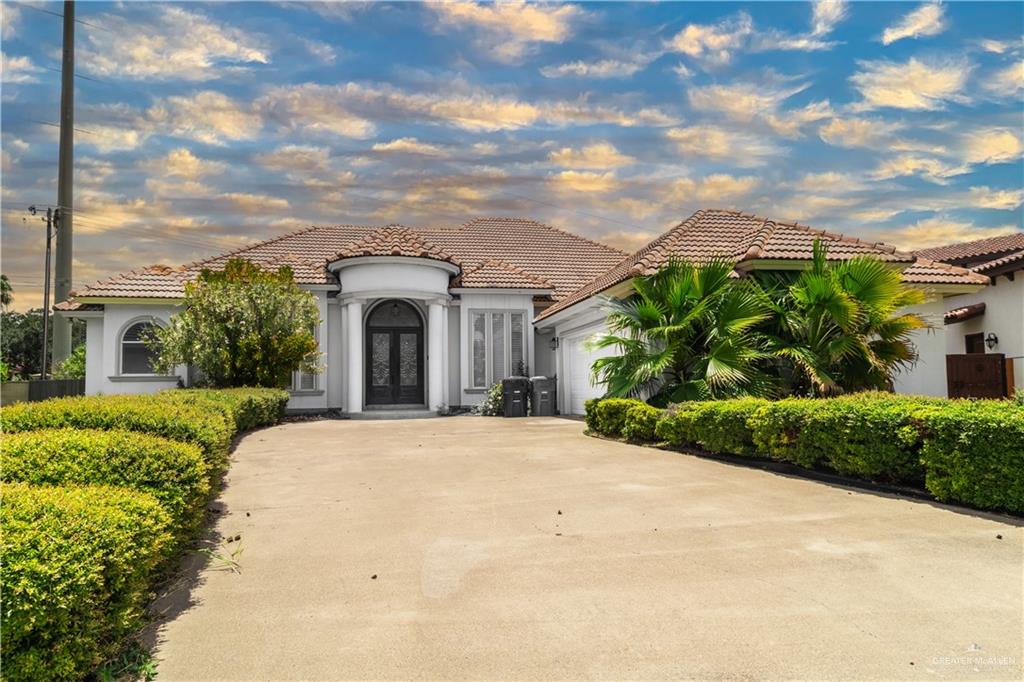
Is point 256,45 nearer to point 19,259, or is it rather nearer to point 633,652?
point 633,652

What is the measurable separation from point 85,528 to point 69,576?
356 mm

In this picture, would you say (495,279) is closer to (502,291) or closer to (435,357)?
(502,291)

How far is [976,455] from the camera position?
19.8 ft

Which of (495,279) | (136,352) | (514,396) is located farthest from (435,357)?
(136,352)

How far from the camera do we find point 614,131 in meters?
16.5

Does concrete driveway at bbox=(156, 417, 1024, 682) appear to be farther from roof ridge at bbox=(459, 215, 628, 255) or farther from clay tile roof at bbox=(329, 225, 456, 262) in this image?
roof ridge at bbox=(459, 215, 628, 255)

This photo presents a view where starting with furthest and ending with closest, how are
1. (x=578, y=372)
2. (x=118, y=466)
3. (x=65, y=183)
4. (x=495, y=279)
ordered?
(x=65, y=183)
(x=495, y=279)
(x=578, y=372)
(x=118, y=466)

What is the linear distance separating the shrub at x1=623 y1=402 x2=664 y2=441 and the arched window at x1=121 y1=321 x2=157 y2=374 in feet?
47.5

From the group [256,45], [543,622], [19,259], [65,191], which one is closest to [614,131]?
[256,45]

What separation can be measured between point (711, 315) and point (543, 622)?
8.38 m

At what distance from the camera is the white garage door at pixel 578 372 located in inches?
671

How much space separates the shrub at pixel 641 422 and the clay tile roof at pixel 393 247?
29.0ft

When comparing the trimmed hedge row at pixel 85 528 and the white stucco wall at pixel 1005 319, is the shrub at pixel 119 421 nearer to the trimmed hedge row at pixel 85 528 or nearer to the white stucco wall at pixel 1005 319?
the trimmed hedge row at pixel 85 528

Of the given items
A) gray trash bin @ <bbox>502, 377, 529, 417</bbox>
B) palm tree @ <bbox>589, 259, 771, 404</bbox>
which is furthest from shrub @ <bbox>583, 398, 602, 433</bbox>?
gray trash bin @ <bbox>502, 377, 529, 417</bbox>
